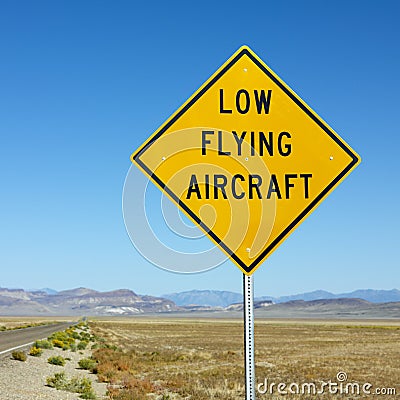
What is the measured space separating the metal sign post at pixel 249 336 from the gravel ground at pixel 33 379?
39.8 feet

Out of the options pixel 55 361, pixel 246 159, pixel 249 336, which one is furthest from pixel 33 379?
pixel 246 159

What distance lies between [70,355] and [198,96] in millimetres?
26107

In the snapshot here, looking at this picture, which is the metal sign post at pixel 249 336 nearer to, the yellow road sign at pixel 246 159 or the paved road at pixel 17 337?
the yellow road sign at pixel 246 159

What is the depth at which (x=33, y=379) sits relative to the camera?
663 inches

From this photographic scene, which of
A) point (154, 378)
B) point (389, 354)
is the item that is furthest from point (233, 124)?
point (389, 354)

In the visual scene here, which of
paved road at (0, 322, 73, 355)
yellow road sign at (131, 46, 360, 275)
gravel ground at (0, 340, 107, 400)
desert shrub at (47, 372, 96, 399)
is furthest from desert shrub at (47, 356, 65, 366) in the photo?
yellow road sign at (131, 46, 360, 275)

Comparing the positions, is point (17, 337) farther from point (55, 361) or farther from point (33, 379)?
point (33, 379)

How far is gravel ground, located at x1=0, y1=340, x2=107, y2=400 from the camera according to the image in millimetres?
13930

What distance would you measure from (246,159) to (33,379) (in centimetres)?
1613

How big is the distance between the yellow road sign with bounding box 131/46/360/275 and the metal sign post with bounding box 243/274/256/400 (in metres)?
0.08

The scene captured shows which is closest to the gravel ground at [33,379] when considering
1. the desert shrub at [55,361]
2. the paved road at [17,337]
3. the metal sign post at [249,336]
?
the desert shrub at [55,361]

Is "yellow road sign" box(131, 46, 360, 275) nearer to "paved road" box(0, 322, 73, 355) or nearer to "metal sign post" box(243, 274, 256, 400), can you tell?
"metal sign post" box(243, 274, 256, 400)

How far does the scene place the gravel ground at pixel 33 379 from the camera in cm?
1393

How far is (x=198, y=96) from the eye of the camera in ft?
10.6
